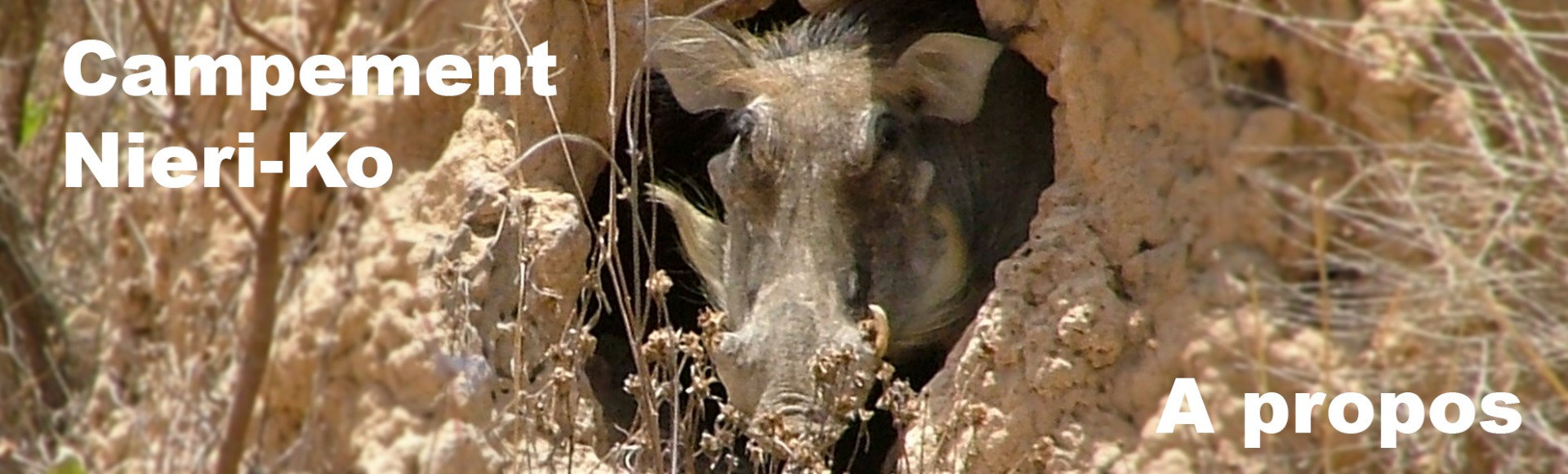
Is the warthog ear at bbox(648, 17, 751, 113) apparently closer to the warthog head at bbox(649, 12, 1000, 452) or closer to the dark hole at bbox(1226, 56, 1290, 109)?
the warthog head at bbox(649, 12, 1000, 452)

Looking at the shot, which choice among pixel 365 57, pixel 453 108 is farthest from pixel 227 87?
pixel 453 108

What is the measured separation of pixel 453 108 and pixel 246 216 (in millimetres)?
1061

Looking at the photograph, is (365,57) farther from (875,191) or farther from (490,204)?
(875,191)

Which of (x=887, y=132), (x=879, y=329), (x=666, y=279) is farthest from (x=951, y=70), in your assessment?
(x=666, y=279)

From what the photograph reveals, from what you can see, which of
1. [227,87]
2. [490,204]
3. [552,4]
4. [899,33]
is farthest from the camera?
[899,33]

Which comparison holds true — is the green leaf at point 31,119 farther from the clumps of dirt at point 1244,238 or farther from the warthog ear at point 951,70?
the warthog ear at point 951,70

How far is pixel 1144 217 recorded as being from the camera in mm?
4656

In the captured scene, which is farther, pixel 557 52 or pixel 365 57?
pixel 557 52

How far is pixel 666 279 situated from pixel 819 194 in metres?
1.10

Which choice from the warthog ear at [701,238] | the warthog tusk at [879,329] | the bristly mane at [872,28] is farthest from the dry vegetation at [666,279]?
the bristly mane at [872,28]

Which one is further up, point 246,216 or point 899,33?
point 899,33

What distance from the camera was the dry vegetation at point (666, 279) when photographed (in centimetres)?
367

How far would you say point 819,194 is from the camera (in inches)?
232

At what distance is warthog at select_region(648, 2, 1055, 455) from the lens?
566 centimetres
